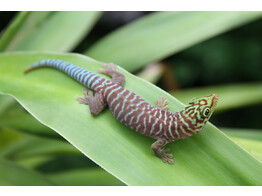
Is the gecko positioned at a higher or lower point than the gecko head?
lower

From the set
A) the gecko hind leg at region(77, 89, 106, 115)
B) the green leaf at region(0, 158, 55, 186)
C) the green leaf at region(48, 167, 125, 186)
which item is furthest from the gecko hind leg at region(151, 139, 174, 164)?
the green leaf at region(48, 167, 125, 186)

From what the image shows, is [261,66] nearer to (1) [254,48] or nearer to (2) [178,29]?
(1) [254,48]

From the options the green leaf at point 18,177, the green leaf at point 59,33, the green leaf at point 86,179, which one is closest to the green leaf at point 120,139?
the green leaf at point 59,33

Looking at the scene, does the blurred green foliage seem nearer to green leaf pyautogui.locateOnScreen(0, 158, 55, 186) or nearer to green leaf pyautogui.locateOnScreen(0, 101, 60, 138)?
green leaf pyautogui.locateOnScreen(0, 101, 60, 138)

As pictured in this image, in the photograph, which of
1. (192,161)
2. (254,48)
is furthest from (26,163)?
(254,48)

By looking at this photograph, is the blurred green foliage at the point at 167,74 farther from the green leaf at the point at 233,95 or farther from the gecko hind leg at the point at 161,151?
the gecko hind leg at the point at 161,151
